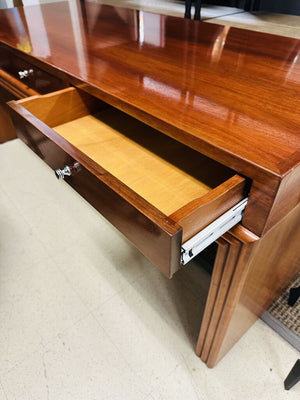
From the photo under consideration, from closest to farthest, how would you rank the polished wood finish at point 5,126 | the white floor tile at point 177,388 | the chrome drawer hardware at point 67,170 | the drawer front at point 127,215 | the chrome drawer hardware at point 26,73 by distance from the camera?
1. the drawer front at point 127,215
2. the chrome drawer hardware at point 67,170
3. the white floor tile at point 177,388
4. the chrome drawer hardware at point 26,73
5. the polished wood finish at point 5,126

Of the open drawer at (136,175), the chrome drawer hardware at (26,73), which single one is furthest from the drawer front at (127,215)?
the chrome drawer hardware at (26,73)

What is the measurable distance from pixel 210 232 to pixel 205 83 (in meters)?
0.29

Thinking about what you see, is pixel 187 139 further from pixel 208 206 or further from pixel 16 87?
pixel 16 87

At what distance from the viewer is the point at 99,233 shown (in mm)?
1062

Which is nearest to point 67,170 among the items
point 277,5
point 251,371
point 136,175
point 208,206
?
point 136,175

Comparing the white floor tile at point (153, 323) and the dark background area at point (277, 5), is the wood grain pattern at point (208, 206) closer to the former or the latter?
the white floor tile at point (153, 323)

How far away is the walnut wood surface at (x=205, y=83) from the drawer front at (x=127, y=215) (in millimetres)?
121

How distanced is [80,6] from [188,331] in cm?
133

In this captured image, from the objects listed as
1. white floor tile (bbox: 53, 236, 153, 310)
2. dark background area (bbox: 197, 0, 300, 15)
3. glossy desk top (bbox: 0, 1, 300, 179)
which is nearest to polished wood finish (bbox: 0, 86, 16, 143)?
glossy desk top (bbox: 0, 1, 300, 179)

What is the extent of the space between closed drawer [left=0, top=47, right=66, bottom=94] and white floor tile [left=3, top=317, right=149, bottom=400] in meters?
0.63

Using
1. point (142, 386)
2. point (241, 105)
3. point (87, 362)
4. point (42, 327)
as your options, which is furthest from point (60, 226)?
point (241, 105)

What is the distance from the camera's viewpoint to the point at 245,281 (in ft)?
1.70

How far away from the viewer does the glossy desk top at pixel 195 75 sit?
38 cm

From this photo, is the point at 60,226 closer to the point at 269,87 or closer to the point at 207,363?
the point at 207,363
